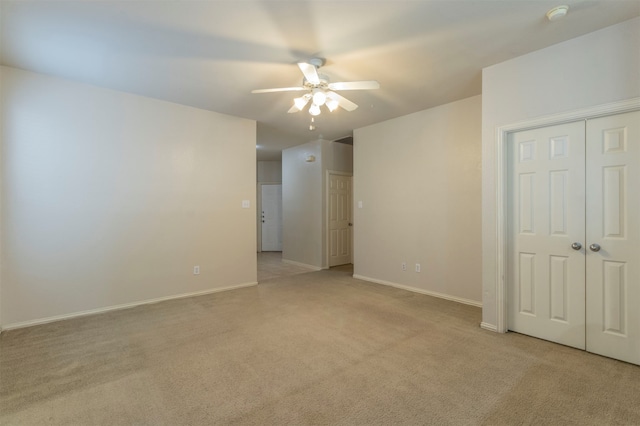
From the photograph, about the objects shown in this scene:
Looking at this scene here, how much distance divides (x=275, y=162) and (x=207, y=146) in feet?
14.4

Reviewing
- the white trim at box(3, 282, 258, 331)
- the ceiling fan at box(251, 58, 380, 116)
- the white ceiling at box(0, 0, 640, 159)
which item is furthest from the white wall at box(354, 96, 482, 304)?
the white trim at box(3, 282, 258, 331)

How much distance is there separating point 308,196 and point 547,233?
423 centimetres

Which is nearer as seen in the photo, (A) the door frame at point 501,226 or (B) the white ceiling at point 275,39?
(B) the white ceiling at point 275,39

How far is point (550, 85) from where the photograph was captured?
2549 millimetres

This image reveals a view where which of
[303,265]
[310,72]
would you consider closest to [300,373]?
[310,72]

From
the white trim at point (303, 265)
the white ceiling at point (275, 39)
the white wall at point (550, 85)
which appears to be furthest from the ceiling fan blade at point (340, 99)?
the white trim at point (303, 265)

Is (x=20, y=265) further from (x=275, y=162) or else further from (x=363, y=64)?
(x=275, y=162)

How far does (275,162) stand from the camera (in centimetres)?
852

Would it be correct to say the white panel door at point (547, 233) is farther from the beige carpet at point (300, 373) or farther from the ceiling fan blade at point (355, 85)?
the ceiling fan blade at point (355, 85)

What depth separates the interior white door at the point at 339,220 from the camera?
19.8 ft

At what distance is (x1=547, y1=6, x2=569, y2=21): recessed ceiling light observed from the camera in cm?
201

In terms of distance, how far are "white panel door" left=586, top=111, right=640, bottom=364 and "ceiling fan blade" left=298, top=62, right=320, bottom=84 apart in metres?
2.30

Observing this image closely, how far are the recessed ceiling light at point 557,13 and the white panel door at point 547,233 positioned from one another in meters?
0.89

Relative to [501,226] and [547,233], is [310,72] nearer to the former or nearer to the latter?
[501,226]
